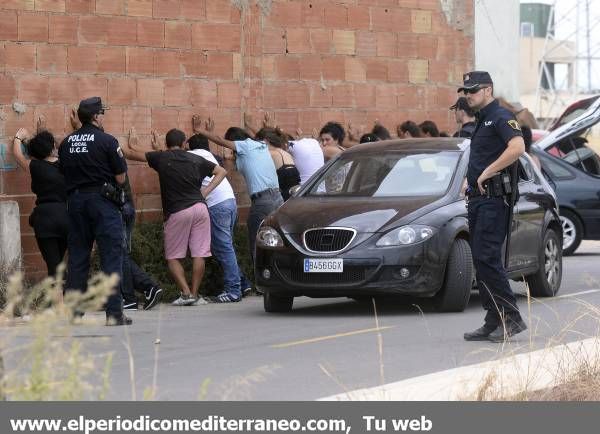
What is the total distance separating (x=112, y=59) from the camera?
53.2 ft

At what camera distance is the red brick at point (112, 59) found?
1609cm

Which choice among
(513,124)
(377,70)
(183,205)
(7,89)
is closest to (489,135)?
(513,124)

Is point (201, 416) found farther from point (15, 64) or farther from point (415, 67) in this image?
point (415, 67)

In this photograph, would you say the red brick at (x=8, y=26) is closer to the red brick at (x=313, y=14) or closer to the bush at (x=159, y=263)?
the bush at (x=159, y=263)

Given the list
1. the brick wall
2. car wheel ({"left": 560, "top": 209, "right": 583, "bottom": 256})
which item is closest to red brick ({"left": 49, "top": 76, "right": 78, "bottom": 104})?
the brick wall

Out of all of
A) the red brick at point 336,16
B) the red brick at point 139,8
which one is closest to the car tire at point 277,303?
the red brick at point 139,8

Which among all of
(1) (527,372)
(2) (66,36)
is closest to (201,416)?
(1) (527,372)

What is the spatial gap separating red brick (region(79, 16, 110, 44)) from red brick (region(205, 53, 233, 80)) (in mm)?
1752

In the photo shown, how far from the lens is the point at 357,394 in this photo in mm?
7906

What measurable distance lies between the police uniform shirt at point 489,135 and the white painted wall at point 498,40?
12925 mm

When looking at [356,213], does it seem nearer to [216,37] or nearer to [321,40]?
[216,37]

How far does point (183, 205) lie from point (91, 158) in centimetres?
276

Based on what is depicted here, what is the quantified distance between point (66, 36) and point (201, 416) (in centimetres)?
972

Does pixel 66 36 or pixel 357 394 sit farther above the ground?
pixel 66 36
